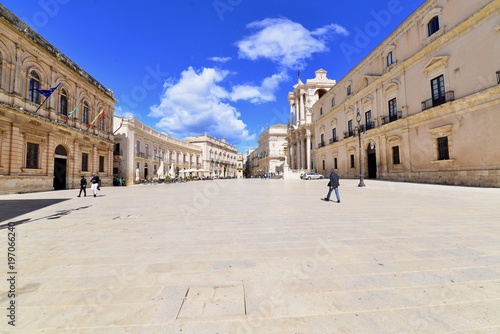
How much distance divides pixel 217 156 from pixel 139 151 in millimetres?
35238

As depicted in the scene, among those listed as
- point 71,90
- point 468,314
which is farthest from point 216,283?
point 71,90

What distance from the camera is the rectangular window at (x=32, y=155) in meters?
15.2

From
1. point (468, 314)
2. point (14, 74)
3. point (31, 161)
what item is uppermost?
point (14, 74)

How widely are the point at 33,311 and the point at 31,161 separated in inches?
732

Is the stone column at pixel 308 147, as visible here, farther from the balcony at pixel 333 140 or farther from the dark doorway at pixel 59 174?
the dark doorway at pixel 59 174

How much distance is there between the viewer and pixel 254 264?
290cm

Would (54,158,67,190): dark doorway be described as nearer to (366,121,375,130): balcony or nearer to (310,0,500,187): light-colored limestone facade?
(310,0,500,187): light-colored limestone facade

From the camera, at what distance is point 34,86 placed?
1585 centimetres

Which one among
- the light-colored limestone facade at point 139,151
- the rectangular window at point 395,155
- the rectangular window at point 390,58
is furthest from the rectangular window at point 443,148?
the light-colored limestone facade at point 139,151

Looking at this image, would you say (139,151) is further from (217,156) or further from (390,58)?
(217,156)

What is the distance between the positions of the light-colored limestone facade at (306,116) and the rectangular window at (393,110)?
1838 cm

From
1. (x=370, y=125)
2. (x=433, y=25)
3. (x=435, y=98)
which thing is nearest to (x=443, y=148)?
(x=435, y=98)

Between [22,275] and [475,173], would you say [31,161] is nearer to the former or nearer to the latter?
[22,275]

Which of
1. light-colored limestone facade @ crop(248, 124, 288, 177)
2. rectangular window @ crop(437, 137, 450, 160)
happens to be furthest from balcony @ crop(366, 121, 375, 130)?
light-colored limestone facade @ crop(248, 124, 288, 177)
